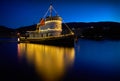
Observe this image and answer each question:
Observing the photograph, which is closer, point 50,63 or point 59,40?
point 50,63

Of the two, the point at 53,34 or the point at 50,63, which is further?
the point at 53,34

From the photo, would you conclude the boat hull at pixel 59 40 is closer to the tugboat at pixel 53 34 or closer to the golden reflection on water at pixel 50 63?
the tugboat at pixel 53 34

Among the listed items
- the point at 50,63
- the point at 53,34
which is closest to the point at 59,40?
the point at 53,34

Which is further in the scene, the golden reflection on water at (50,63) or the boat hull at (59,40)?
the boat hull at (59,40)

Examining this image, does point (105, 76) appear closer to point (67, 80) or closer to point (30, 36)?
point (67, 80)

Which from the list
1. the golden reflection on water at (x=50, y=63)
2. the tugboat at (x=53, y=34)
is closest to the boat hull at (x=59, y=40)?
the tugboat at (x=53, y=34)

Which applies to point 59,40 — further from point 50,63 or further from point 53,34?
point 50,63

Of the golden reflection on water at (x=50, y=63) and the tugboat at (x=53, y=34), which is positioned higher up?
the tugboat at (x=53, y=34)

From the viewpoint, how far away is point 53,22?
159 feet

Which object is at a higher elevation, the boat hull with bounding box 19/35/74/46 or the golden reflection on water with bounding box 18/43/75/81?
the boat hull with bounding box 19/35/74/46

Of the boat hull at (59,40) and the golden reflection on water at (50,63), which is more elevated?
the boat hull at (59,40)

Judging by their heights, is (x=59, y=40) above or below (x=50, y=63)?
above

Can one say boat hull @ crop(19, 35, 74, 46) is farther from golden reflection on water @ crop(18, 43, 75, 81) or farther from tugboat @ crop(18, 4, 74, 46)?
golden reflection on water @ crop(18, 43, 75, 81)

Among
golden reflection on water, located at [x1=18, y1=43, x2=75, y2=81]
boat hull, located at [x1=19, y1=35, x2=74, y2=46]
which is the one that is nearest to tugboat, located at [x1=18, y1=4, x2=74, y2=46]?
boat hull, located at [x1=19, y1=35, x2=74, y2=46]
